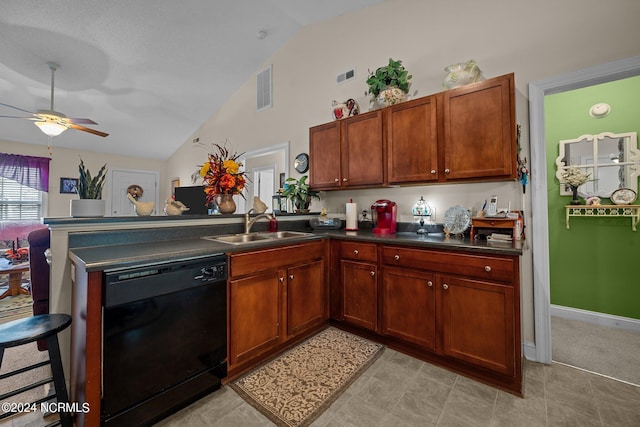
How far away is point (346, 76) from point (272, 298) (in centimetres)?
279

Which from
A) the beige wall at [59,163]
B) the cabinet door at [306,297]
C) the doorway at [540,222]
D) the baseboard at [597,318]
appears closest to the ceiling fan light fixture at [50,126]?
the beige wall at [59,163]

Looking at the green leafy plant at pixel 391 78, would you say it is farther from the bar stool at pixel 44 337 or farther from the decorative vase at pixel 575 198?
the bar stool at pixel 44 337

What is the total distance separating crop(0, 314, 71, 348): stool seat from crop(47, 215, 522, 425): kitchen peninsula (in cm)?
8

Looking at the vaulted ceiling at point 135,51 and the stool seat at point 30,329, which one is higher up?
the vaulted ceiling at point 135,51

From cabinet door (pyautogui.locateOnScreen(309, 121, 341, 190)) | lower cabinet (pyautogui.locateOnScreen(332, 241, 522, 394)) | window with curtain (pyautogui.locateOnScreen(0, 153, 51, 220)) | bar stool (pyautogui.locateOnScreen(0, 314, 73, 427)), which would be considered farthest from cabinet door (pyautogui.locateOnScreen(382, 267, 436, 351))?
window with curtain (pyautogui.locateOnScreen(0, 153, 51, 220))

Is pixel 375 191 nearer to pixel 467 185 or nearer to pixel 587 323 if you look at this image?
pixel 467 185

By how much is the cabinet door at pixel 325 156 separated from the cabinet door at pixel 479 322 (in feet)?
5.11

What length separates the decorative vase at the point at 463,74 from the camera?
2.09m

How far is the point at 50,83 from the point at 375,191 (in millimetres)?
5185

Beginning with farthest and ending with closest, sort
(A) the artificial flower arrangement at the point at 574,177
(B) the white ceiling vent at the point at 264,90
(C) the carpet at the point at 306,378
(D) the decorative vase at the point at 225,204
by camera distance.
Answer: (B) the white ceiling vent at the point at 264,90, (A) the artificial flower arrangement at the point at 574,177, (D) the decorative vase at the point at 225,204, (C) the carpet at the point at 306,378

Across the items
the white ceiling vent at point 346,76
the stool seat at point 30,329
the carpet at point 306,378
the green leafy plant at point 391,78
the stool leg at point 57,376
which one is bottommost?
the carpet at point 306,378

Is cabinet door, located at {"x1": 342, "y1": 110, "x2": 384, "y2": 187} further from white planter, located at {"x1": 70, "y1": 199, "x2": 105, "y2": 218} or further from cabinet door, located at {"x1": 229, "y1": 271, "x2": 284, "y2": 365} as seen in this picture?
white planter, located at {"x1": 70, "y1": 199, "x2": 105, "y2": 218}

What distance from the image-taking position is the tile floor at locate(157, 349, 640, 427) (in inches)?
55.6

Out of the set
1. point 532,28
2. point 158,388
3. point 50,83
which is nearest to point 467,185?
point 532,28
